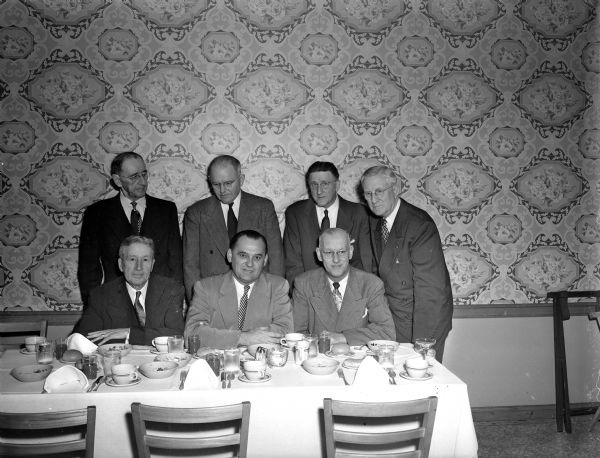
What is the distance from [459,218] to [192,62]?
8.27ft

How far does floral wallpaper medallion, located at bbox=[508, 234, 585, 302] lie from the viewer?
4359 mm

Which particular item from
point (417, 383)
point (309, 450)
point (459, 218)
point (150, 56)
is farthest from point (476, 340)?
point (150, 56)

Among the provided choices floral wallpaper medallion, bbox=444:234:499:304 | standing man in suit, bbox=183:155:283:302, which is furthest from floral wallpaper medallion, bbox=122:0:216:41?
floral wallpaper medallion, bbox=444:234:499:304

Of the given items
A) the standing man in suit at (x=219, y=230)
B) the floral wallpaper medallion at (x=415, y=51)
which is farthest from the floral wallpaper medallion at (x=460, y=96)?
the standing man in suit at (x=219, y=230)

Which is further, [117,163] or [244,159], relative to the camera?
[244,159]

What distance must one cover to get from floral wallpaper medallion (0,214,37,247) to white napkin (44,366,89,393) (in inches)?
90.2

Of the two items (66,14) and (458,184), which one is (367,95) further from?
(66,14)

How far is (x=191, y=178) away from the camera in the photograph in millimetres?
4137

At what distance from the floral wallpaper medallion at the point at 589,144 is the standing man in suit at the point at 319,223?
2.05 metres

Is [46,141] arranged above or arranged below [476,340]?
above

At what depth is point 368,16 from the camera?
4.18 metres

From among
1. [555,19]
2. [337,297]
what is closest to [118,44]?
[337,297]

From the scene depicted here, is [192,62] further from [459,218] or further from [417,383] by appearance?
[417,383]

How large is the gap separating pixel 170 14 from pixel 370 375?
3257 mm
